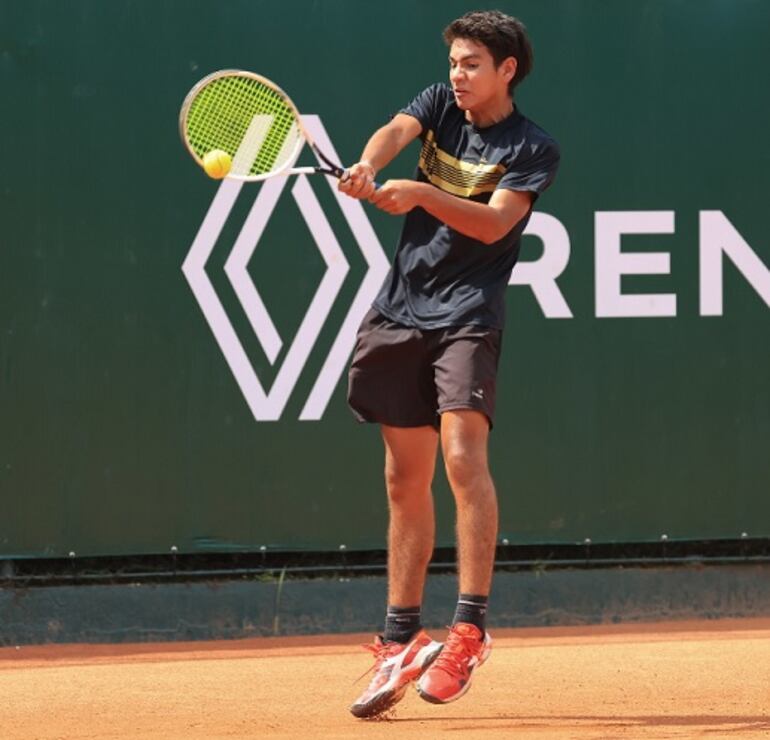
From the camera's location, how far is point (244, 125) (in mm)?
4750

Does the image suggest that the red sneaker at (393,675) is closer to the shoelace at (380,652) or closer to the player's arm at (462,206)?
the shoelace at (380,652)

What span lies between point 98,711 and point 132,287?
1839 mm

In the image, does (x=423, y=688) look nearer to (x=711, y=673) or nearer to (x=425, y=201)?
(x=425, y=201)

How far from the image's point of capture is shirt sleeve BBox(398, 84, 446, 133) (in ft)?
16.2

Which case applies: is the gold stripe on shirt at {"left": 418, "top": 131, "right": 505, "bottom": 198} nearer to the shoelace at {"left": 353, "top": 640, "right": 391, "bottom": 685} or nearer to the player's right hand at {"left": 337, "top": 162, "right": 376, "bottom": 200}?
the player's right hand at {"left": 337, "top": 162, "right": 376, "bottom": 200}

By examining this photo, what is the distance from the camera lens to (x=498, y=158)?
485cm

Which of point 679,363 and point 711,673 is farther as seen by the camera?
point 679,363

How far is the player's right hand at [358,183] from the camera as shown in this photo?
14.3 feet

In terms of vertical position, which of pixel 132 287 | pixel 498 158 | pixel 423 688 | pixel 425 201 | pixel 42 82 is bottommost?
pixel 423 688

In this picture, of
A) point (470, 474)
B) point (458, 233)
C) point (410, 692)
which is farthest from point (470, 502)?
point (410, 692)

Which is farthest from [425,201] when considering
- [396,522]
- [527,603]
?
[527,603]

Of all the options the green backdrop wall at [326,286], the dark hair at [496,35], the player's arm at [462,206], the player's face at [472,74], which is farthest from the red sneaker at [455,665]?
the green backdrop wall at [326,286]

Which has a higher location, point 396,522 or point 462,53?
point 462,53

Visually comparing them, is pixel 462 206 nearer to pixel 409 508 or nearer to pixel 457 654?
pixel 409 508
